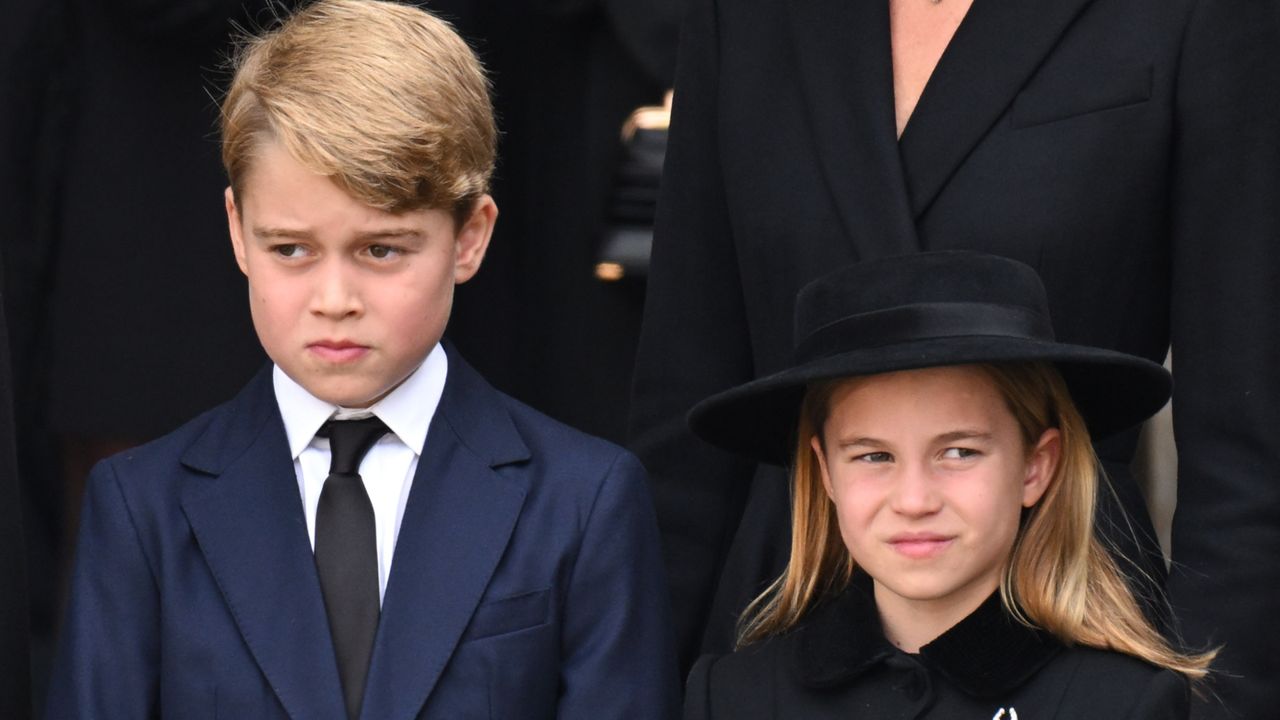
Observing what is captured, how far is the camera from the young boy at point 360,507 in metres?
2.87

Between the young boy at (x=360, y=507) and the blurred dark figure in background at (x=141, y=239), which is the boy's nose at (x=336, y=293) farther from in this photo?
the blurred dark figure in background at (x=141, y=239)

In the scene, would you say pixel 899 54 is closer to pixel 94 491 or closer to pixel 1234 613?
pixel 1234 613

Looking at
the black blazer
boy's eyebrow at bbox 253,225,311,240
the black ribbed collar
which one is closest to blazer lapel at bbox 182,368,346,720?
boy's eyebrow at bbox 253,225,311,240

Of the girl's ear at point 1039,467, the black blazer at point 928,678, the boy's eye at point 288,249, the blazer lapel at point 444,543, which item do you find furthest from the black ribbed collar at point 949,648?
the boy's eye at point 288,249

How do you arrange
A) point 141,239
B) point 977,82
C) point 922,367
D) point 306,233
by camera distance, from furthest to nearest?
1. point 141,239
2. point 977,82
3. point 306,233
4. point 922,367

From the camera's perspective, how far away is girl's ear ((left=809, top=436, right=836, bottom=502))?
299cm

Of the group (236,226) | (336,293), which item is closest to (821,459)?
(336,293)

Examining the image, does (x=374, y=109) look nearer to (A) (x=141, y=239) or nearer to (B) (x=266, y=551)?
(B) (x=266, y=551)

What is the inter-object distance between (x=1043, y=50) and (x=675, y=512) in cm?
80

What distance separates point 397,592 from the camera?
2.89 meters

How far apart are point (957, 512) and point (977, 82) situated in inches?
23.6

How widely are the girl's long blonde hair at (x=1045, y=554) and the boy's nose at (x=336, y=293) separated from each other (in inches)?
22.9

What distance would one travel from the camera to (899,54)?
10.6 feet

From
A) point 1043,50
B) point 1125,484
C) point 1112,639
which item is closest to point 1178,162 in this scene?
point 1043,50
